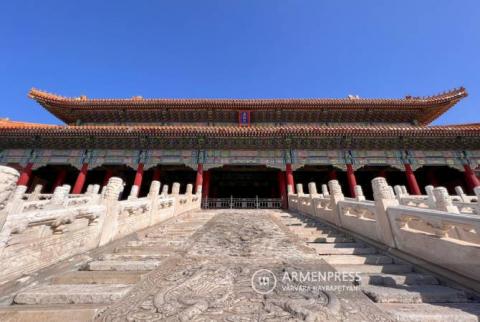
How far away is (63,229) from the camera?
307cm

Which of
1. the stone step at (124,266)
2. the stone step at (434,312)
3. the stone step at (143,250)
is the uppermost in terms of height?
the stone step at (143,250)

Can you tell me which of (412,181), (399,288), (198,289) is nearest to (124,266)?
(198,289)

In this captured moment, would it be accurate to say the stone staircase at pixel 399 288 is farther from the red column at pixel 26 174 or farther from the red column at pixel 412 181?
the red column at pixel 26 174

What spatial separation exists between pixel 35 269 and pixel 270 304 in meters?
3.11

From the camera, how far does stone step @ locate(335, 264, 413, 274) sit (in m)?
2.94

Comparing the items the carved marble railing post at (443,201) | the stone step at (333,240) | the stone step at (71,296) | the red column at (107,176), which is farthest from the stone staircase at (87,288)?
the red column at (107,176)


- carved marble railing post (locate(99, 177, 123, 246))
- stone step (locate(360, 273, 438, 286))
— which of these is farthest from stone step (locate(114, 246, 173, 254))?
stone step (locate(360, 273, 438, 286))

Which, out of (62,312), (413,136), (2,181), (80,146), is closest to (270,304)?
(62,312)

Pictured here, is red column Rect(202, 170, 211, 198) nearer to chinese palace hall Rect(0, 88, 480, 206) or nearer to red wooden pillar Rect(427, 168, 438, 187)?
chinese palace hall Rect(0, 88, 480, 206)

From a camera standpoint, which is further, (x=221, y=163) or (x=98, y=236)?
(x=221, y=163)

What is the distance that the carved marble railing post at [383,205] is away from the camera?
364cm

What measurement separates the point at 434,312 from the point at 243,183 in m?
14.7

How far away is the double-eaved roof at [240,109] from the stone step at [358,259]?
44.1ft

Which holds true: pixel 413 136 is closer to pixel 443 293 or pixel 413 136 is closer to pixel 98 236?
pixel 443 293
